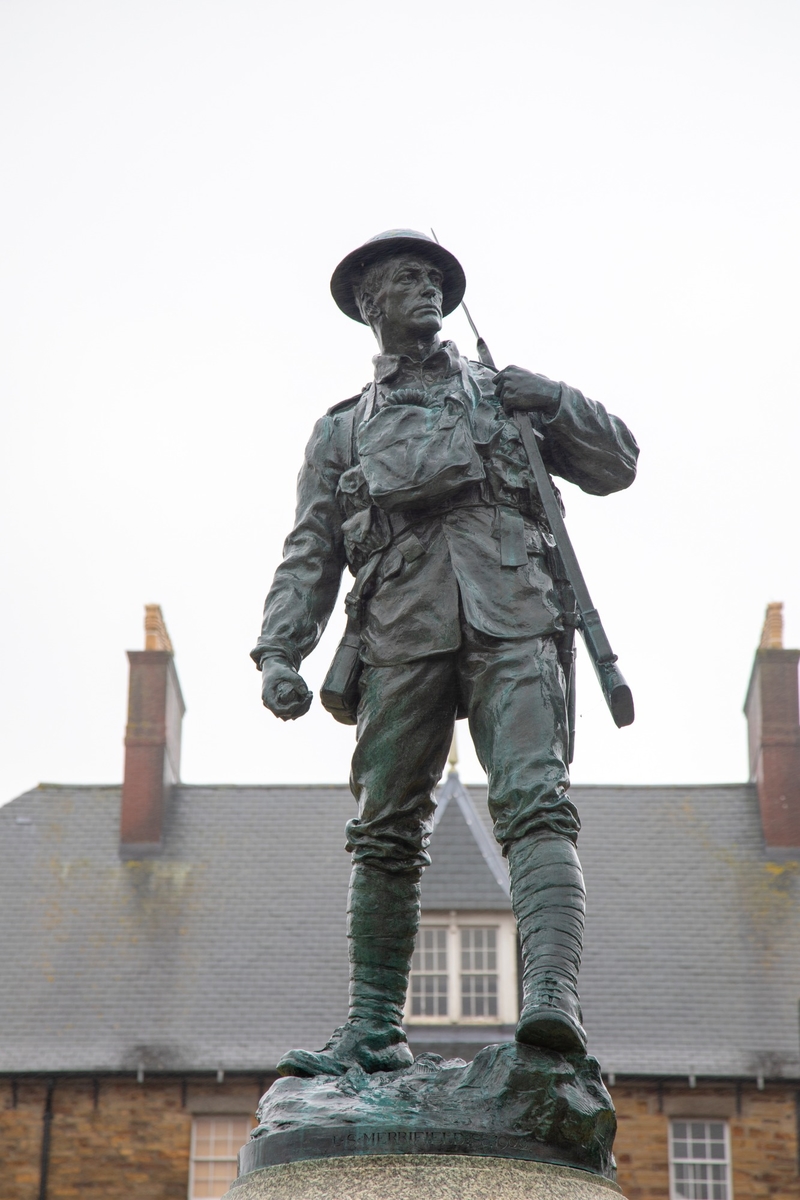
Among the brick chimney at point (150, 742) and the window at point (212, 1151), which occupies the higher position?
the brick chimney at point (150, 742)

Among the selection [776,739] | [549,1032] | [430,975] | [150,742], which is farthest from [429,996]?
[549,1032]

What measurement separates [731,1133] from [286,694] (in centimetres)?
2094

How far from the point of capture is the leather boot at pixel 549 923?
17.5 ft

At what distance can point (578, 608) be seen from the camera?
235 inches

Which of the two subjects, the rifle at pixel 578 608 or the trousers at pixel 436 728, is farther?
the trousers at pixel 436 728

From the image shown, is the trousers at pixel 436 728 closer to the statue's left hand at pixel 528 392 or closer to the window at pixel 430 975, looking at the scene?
the statue's left hand at pixel 528 392

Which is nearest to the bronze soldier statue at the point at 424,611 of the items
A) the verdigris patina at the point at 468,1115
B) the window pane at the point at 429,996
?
the verdigris patina at the point at 468,1115

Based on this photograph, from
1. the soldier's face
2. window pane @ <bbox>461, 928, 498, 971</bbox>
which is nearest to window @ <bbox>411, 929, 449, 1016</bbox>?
window pane @ <bbox>461, 928, 498, 971</bbox>

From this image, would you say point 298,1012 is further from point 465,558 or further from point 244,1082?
point 465,558

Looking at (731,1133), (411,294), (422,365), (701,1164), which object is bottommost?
(422,365)

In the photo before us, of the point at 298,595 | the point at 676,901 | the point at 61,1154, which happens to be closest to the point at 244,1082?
the point at 61,1154

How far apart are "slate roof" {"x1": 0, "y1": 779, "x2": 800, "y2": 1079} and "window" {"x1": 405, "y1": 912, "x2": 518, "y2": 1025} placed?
470 millimetres

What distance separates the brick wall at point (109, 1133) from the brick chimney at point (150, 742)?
4.94 m

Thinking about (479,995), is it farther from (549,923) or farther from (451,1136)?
(451,1136)
